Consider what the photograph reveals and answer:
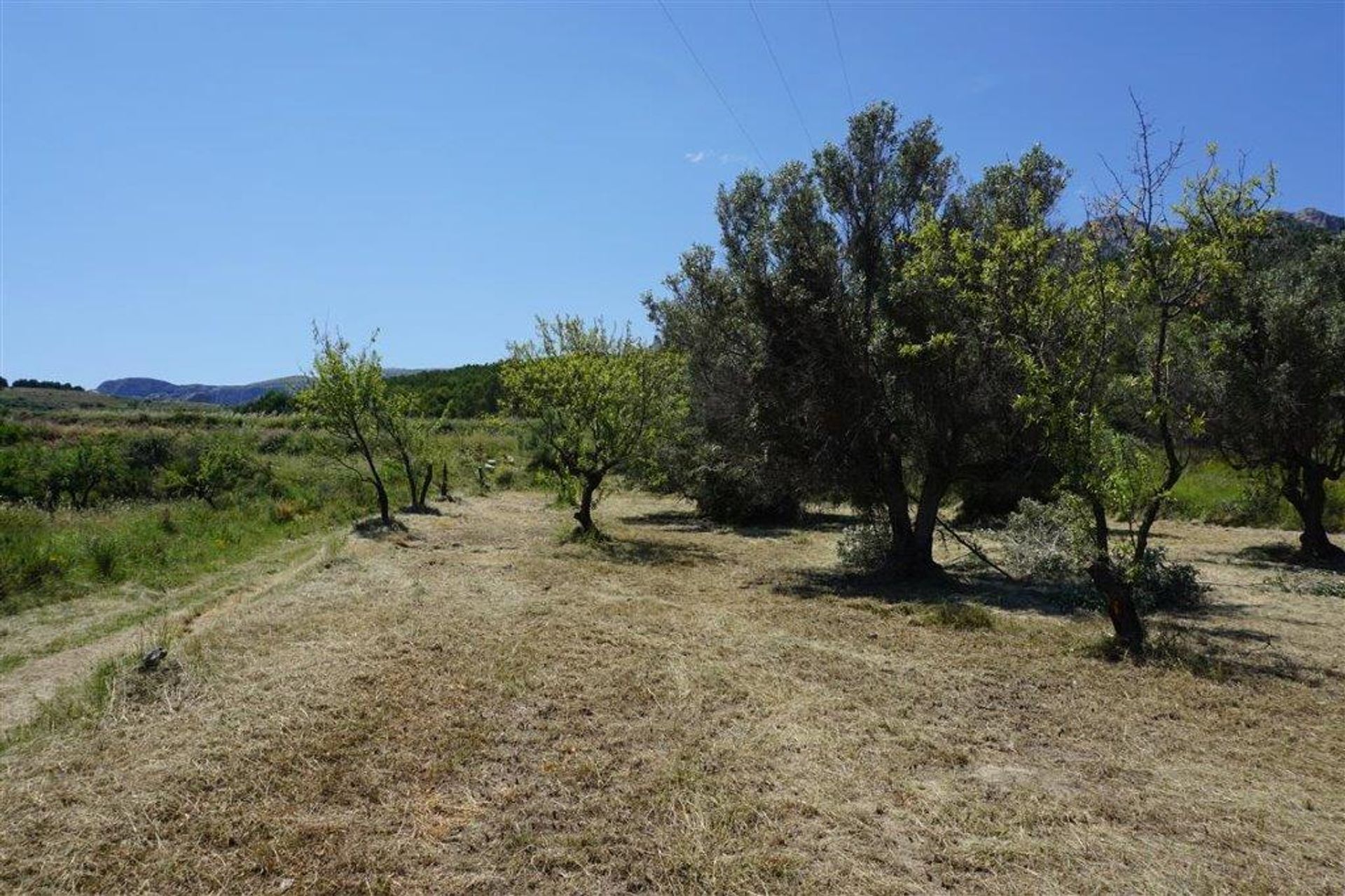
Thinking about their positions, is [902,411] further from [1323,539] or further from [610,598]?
[1323,539]

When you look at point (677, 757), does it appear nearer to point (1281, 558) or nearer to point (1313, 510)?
point (1281, 558)

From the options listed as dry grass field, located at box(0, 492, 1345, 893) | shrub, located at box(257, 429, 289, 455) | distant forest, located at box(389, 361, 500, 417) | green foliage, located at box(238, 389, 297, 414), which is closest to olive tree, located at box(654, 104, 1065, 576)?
dry grass field, located at box(0, 492, 1345, 893)

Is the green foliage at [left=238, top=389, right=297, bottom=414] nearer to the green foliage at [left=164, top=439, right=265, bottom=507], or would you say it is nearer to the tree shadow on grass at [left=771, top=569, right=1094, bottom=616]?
the green foliage at [left=164, top=439, right=265, bottom=507]

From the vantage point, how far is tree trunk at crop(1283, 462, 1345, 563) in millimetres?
15523

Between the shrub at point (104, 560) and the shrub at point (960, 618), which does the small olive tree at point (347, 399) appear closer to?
the shrub at point (104, 560)

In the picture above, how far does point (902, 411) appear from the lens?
13047 mm

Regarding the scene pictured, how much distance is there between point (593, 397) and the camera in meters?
17.7

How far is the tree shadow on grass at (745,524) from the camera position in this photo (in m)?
22.3

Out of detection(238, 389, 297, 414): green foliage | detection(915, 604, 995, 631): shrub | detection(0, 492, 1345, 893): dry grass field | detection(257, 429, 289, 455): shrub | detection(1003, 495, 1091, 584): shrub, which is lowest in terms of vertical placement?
detection(0, 492, 1345, 893): dry grass field

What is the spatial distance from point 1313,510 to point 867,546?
30.1ft

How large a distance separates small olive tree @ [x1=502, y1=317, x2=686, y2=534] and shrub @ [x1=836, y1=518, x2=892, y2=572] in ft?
18.8

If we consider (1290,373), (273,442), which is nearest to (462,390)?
(273,442)

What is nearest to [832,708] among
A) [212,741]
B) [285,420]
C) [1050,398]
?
[1050,398]

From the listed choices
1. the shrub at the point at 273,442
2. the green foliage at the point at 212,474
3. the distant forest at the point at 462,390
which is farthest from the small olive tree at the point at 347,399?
the distant forest at the point at 462,390
